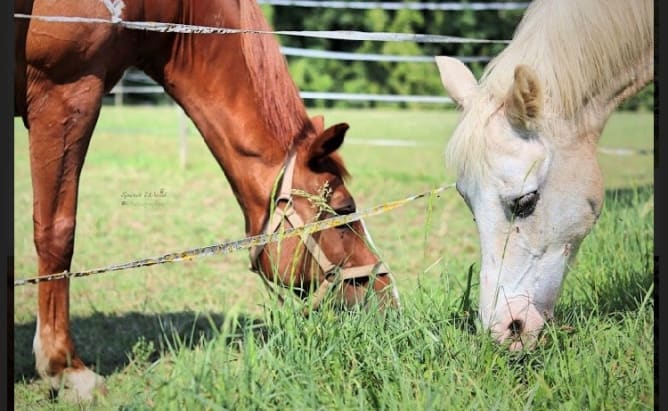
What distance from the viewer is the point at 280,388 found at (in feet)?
7.13

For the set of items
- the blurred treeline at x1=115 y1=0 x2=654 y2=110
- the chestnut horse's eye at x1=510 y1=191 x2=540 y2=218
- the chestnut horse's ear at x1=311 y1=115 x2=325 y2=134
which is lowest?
the chestnut horse's eye at x1=510 y1=191 x2=540 y2=218

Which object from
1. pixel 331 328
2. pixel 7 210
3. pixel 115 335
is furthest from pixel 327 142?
pixel 115 335

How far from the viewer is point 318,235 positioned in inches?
122

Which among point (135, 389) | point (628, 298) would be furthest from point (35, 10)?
point (628, 298)

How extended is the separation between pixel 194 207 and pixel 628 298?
4495mm

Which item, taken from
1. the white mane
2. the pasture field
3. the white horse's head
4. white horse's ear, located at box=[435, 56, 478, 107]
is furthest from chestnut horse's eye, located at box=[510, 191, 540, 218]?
white horse's ear, located at box=[435, 56, 478, 107]

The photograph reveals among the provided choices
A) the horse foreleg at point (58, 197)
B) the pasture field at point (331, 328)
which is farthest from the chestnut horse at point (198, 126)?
the pasture field at point (331, 328)

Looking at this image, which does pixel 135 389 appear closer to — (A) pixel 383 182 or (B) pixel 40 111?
(B) pixel 40 111

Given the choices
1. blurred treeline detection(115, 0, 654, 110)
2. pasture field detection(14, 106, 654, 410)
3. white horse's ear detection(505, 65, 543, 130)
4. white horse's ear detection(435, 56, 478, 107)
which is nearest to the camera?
pasture field detection(14, 106, 654, 410)

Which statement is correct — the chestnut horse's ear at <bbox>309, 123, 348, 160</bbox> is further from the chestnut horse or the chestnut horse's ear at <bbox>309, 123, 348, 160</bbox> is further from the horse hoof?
the horse hoof

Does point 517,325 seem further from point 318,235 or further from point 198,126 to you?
point 198,126

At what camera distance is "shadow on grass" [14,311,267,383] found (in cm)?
336

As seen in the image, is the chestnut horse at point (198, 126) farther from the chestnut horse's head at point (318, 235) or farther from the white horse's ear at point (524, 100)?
the white horse's ear at point (524, 100)

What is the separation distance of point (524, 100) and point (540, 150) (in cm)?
18
